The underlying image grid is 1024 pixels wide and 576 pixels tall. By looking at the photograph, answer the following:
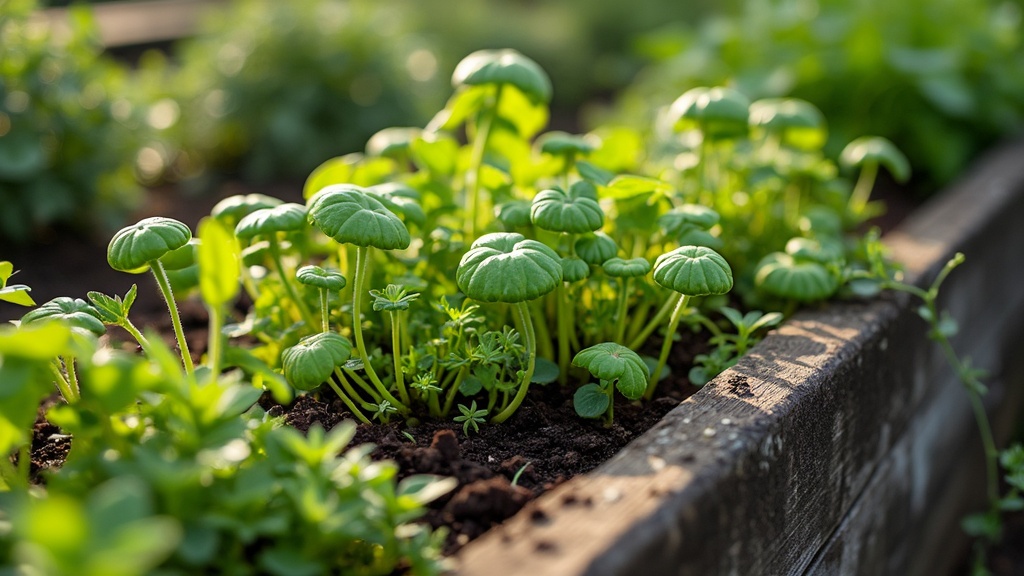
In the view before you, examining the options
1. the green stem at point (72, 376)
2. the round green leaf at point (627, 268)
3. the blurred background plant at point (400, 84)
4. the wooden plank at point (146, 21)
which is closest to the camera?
the green stem at point (72, 376)

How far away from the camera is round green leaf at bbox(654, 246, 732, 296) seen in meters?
1.36

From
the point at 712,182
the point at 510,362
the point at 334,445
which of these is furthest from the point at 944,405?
the point at 334,445

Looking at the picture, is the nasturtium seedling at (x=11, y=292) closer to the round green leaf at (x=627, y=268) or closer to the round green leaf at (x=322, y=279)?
the round green leaf at (x=322, y=279)

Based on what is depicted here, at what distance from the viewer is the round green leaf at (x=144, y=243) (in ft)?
4.17

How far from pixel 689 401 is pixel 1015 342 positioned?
2342 mm

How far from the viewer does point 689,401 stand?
142 centimetres

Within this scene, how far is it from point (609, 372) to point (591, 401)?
0.55 ft

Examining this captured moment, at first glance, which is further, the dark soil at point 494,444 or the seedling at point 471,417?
the seedling at point 471,417

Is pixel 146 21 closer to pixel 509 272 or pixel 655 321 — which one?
pixel 655 321

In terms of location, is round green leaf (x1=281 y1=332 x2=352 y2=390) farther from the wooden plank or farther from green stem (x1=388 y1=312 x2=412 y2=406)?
the wooden plank

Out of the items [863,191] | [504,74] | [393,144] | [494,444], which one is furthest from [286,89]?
[494,444]

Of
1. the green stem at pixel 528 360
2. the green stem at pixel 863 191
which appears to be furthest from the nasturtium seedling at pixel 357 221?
the green stem at pixel 863 191

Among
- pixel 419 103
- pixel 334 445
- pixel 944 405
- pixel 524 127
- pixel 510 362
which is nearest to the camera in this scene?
pixel 334 445

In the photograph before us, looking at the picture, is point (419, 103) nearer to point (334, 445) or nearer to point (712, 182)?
point (712, 182)
